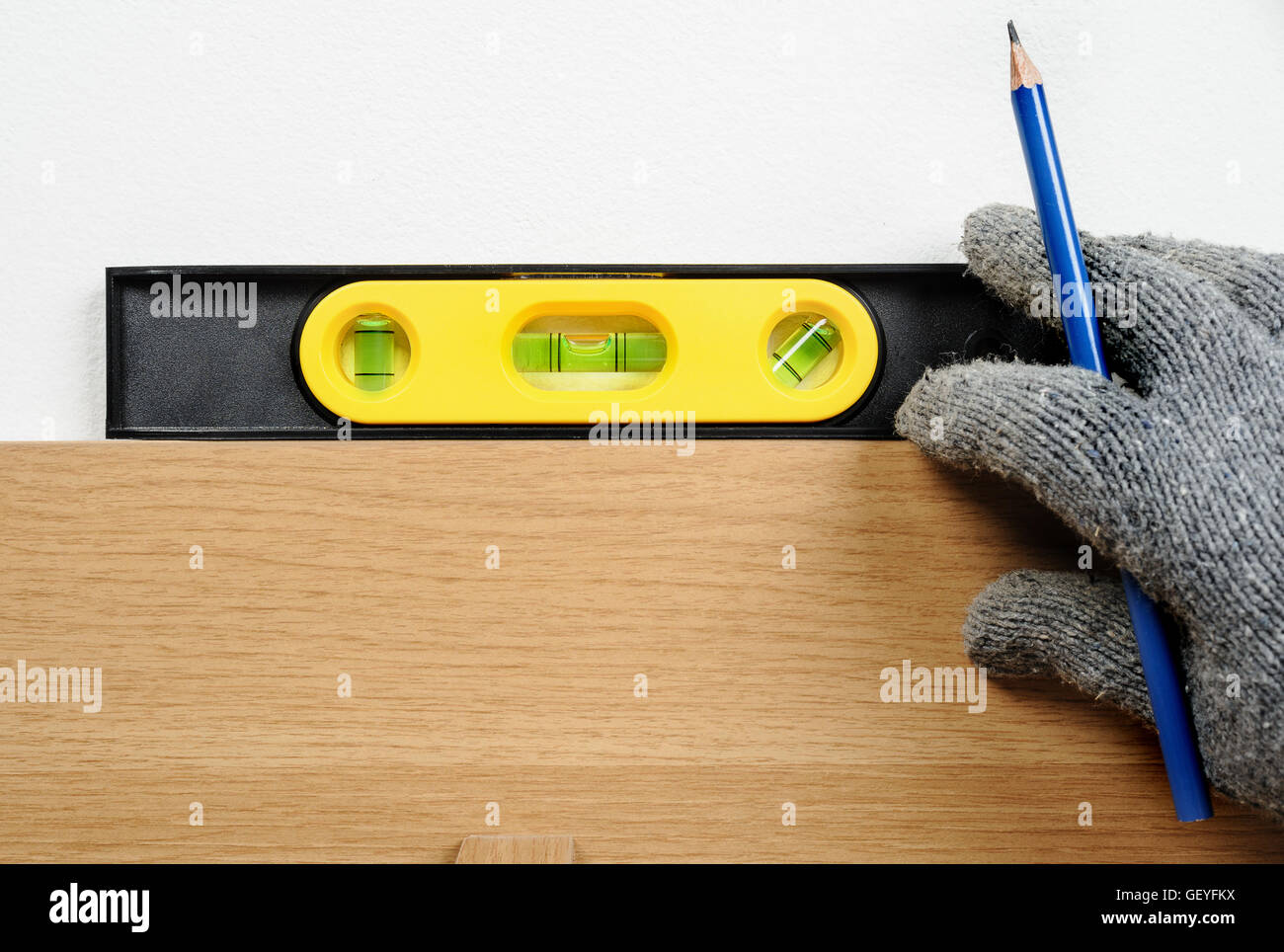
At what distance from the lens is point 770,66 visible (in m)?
0.41

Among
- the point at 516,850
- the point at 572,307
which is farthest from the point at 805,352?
the point at 516,850

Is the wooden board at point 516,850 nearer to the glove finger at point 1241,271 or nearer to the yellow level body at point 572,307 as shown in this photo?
the yellow level body at point 572,307

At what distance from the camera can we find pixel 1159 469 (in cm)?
30

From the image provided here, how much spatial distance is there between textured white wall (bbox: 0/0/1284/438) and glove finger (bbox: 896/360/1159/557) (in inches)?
4.6

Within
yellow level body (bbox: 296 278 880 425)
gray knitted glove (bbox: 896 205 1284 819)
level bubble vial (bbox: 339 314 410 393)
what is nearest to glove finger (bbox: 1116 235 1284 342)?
gray knitted glove (bbox: 896 205 1284 819)

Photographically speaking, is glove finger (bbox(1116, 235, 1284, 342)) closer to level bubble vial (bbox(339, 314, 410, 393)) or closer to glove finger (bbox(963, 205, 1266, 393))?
glove finger (bbox(963, 205, 1266, 393))

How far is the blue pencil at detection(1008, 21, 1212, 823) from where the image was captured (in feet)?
1.02

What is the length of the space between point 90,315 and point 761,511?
13.7 inches

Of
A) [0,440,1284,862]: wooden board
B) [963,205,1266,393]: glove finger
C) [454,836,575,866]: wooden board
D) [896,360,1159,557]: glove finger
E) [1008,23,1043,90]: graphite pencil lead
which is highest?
[1008,23,1043,90]: graphite pencil lead

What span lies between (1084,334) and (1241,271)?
8cm

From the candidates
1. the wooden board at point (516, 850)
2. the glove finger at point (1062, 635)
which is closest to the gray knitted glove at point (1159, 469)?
the glove finger at point (1062, 635)

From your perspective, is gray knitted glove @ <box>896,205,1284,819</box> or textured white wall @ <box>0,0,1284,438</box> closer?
gray knitted glove @ <box>896,205,1284,819</box>
